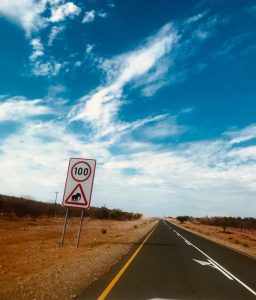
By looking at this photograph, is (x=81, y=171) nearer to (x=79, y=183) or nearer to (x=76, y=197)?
(x=79, y=183)

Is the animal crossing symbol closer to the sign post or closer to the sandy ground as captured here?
the sign post

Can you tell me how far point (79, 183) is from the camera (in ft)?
60.5

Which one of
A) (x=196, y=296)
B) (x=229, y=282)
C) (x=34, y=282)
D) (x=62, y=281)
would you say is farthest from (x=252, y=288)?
(x=34, y=282)

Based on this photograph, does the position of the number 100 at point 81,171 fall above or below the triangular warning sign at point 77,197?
above

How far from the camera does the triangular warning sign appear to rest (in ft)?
60.1

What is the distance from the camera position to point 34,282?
8.75 m

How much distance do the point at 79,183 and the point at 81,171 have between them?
2.03ft

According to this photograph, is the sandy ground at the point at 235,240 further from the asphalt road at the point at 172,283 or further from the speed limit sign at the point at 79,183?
the speed limit sign at the point at 79,183

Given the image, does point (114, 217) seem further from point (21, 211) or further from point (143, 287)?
point (143, 287)

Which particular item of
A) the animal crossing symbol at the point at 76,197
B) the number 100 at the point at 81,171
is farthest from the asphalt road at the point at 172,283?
the number 100 at the point at 81,171

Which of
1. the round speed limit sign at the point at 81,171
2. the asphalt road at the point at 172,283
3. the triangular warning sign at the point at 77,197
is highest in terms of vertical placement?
the round speed limit sign at the point at 81,171

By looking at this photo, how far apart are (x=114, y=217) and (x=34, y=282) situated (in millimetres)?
146692

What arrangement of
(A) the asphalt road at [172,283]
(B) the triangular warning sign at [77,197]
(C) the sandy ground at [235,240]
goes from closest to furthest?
(A) the asphalt road at [172,283] → (B) the triangular warning sign at [77,197] → (C) the sandy ground at [235,240]

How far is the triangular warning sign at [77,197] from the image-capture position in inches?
721
